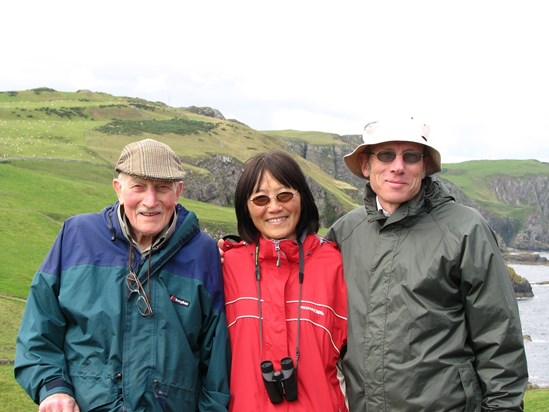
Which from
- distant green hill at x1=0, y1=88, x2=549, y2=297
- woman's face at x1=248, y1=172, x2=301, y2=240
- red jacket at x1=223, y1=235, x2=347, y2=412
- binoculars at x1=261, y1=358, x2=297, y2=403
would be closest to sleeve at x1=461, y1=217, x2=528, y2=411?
red jacket at x1=223, y1=235, x2=347, y2=412

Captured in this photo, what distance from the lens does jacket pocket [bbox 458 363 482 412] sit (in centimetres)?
527

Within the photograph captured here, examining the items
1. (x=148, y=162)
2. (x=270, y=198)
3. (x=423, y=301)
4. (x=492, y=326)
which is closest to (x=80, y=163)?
(x=270, y=198)

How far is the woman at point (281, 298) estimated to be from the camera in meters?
5.62

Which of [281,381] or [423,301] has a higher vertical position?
[423,301]

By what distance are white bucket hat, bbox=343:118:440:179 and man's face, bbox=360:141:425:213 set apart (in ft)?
0.33

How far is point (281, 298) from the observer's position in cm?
580

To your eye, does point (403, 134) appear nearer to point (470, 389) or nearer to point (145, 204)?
point (470, 389)

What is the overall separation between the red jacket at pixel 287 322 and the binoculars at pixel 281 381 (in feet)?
0.27

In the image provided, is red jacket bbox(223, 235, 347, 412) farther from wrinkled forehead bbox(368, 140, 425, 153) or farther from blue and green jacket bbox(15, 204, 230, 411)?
wrinkled forehead bbox(368, 140, 425, 153)

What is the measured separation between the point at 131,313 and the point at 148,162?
1.30 m

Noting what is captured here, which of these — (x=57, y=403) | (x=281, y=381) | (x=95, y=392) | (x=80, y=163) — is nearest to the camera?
(x=57, y=403)

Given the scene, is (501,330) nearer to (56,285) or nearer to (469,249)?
(469,249)

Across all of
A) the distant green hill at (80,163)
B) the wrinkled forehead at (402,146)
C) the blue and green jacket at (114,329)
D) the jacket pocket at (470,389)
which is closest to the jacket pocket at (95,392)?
the blue and green jacket at (114,329)

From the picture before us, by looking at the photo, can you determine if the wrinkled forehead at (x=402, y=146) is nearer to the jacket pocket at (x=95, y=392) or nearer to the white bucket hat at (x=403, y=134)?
the white bucket hat at (x=403, y=134)
